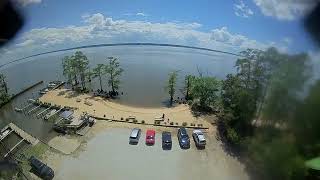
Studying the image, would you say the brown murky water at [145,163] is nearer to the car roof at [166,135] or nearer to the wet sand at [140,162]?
the wet sand at [140,162]

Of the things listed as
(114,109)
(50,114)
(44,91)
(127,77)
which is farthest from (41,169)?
(127,77)

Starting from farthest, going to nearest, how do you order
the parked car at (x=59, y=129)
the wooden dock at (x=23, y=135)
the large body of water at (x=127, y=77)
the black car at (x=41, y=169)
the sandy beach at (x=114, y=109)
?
the large body of water at (x=127, y=77)
the sandy beach at (x=114, y=109)
the parked car at (x=59, y=129)
the wooden dock at (x=23, y=135)
the black car at (x=41, y=169)

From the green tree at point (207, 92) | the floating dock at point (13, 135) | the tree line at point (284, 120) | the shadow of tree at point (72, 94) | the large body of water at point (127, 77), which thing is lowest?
the large body of water at point (127, 77)

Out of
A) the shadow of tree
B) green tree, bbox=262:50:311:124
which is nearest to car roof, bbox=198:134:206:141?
green tree, bbox=262:50:311:124

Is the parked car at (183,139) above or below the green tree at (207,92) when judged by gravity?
below

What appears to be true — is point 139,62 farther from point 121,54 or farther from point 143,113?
point 143,113

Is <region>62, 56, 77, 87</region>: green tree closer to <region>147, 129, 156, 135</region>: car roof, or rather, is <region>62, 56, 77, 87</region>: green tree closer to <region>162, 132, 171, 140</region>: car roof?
<region>147, 129, 156, 135</region>: car roof

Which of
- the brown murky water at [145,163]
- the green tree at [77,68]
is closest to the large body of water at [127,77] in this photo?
the green tree at [77,68]
